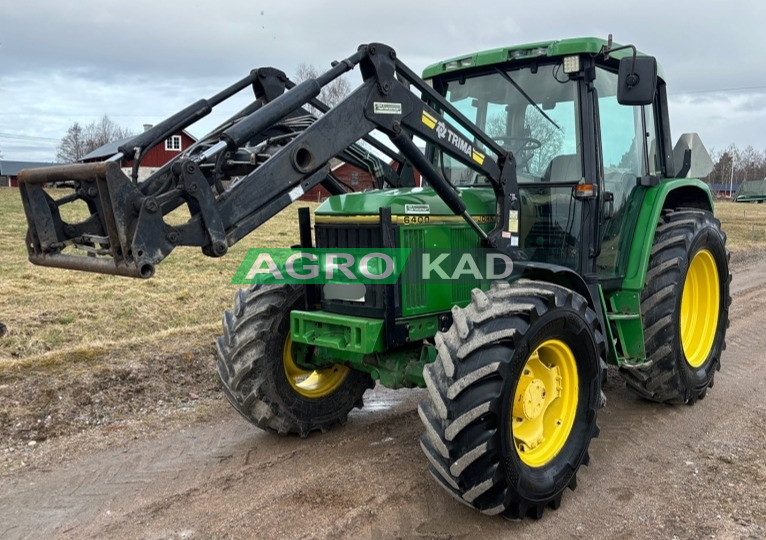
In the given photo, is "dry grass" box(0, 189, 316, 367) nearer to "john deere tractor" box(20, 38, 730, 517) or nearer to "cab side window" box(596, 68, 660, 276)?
"john deere tractor" box(20, 38, 730, 517)

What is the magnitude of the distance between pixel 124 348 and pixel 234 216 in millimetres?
3623

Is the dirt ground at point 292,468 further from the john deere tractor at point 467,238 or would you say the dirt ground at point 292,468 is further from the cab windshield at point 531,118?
the cab windshield at point 531,118

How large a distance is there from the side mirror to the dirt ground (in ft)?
7.41

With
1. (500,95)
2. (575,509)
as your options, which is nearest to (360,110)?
(500,95)

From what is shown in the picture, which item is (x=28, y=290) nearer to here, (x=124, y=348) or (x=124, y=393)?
(x=124, y=348)

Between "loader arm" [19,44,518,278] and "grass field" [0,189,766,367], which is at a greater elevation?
"loader arm" [19,44,518,278]

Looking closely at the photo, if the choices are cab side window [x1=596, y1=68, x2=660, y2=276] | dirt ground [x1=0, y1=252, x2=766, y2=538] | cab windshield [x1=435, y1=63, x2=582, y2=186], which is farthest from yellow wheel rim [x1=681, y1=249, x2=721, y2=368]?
cab windshield [x1=435, y1=63, x2=582, y2=186]

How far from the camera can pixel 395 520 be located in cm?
352

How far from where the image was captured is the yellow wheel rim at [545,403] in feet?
12.2

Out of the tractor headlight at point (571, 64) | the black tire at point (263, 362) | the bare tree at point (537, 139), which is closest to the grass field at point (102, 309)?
the black tire at point (263, 362)

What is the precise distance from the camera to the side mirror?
13.1 feet

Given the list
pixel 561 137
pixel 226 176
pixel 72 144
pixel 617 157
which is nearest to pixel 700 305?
pixel 617 157

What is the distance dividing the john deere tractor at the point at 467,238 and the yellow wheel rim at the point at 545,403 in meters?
0.01

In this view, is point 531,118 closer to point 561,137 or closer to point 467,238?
point 561,137
